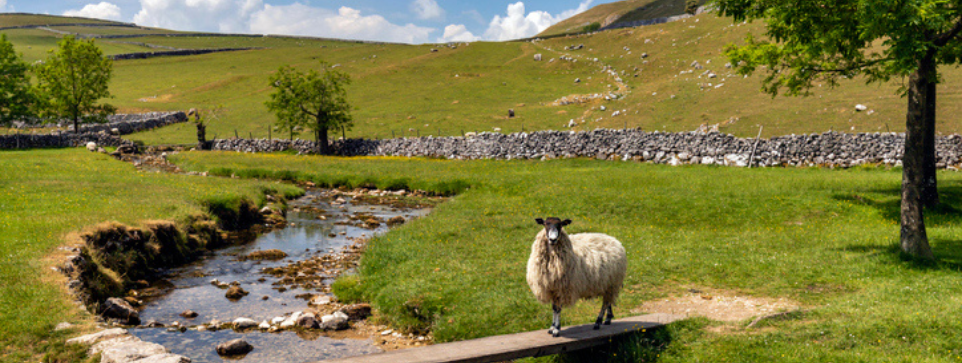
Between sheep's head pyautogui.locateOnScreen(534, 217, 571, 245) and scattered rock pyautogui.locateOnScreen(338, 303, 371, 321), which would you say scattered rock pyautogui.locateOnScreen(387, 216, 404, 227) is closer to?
scattered rock pyautogui.locateOnScreen(338, 303, 371, 321)

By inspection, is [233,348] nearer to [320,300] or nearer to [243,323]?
[243,323]

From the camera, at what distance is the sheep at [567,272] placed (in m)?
12.0

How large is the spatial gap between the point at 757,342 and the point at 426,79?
3846 inches

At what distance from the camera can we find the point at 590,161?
49062mm

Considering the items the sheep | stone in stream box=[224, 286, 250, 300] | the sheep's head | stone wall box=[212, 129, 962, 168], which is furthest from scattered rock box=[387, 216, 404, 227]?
stone wall box=[212, 129, 962, 168]

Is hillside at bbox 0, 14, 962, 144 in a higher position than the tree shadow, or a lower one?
higher

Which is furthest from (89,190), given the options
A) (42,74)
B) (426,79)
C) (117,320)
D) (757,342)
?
(426,79)

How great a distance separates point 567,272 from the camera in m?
12.1

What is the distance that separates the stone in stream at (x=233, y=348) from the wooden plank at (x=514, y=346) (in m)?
5.03

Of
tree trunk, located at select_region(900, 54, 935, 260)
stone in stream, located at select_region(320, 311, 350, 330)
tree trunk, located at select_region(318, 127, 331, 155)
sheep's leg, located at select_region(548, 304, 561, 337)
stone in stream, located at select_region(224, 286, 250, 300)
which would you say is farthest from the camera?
tree trunk, located at select_region(318, 127, 331, 155)

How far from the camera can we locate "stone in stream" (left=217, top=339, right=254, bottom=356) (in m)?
14.2

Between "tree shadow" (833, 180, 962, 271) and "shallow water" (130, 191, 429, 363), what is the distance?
15.8 meters

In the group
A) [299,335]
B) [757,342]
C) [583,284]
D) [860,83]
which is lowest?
[299,335]

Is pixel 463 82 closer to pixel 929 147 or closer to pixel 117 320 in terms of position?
pixel 929 147
